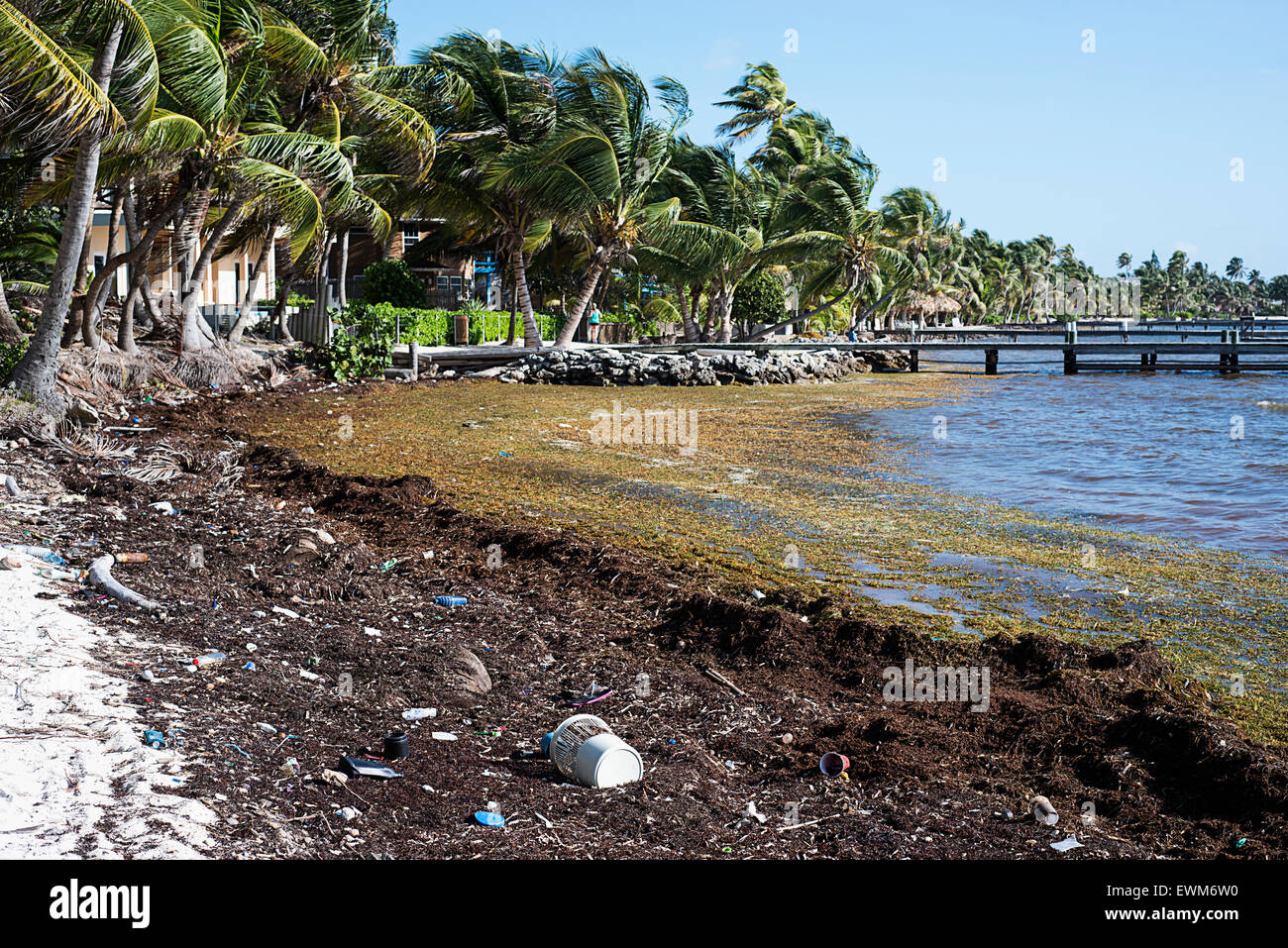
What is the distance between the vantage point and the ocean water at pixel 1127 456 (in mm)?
12594

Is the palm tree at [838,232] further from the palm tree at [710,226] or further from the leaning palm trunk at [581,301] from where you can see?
the leaning palm trunk at [581,301]

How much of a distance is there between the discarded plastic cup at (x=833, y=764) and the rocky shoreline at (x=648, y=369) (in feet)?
82.0

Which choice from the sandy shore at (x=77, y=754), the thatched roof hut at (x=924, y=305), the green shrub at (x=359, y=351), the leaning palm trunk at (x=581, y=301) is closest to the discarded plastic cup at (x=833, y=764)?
the sandy shore at (x=77, y=754)

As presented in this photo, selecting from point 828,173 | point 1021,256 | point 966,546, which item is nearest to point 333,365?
point 966,546

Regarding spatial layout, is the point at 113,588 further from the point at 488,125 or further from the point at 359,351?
the point at 488,125

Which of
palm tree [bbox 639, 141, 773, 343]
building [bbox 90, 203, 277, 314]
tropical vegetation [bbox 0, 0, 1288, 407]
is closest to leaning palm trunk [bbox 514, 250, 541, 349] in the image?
tropical vegetation [bbox 0, 0, 1288, 407]

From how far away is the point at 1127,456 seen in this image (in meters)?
18.4

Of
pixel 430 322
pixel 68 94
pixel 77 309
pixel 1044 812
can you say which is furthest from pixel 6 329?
pixel 430 322

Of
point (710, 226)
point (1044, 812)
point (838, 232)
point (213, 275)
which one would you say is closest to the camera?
point (1044, 812)

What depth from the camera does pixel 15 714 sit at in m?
4.77

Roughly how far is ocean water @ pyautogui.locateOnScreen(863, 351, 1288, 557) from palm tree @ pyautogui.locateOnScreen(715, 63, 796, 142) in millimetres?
28094

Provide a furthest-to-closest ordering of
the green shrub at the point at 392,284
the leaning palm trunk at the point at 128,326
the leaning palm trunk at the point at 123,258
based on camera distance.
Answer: the green shrub at the point at 392,284
the leaning palm trunk at the point at 128,326
the leaning palm trunk at the point at 123,258

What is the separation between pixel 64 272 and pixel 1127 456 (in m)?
16.8

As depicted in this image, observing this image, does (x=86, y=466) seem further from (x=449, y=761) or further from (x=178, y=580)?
(x=449, y=761)
